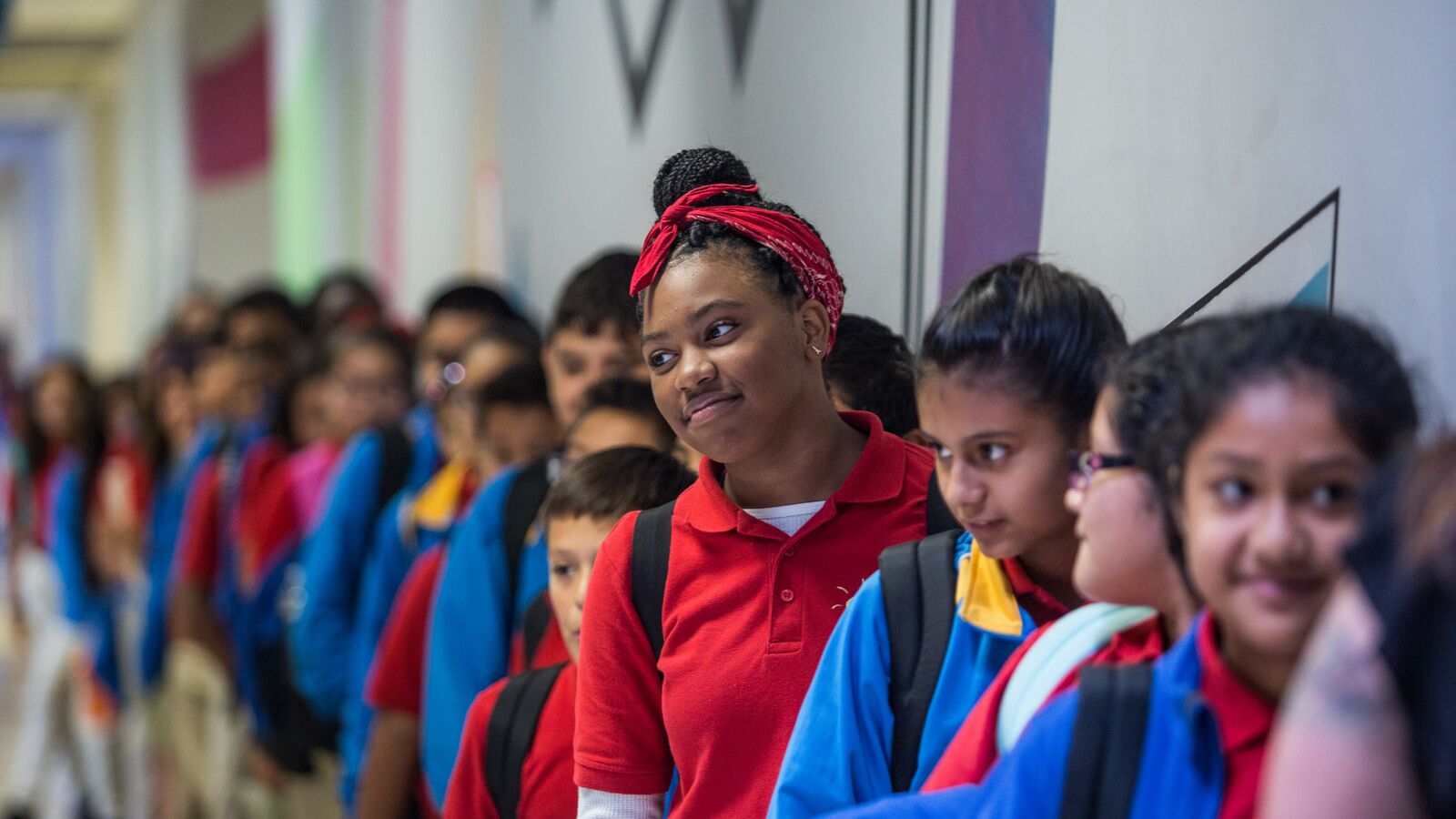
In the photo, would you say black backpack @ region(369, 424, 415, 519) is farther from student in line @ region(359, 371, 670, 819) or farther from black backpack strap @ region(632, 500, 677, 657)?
black backpack strap @ region(632, 500, 677, 657)

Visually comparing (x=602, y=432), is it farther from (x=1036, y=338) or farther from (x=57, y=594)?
(x=57, y=594)

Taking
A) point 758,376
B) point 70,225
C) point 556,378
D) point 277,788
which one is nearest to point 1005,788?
point 758,376

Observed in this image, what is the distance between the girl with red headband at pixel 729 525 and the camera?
5.40 feet

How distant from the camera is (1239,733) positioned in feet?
3.58

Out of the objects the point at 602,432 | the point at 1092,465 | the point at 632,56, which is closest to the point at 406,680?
the point at 602,432

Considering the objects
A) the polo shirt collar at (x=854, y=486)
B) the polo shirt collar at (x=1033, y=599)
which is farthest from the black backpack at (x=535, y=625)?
the polo shirt collar at (x=1033, y=599)

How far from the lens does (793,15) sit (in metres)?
2.70

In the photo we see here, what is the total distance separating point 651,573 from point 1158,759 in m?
0.74

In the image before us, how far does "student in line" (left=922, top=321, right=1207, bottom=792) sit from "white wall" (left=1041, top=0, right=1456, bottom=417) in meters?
0.20

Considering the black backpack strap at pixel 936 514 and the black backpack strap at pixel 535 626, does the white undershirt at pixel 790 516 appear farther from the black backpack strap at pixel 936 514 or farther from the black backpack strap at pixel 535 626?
the black backpack strap at pixel 535 626

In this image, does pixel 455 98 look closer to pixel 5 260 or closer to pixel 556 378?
pixel 556 378

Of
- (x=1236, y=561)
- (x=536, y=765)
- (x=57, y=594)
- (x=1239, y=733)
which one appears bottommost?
(x=57, y=594)

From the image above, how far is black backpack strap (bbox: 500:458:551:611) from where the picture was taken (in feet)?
9.15

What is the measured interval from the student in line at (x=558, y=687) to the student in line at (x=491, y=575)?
445mm
